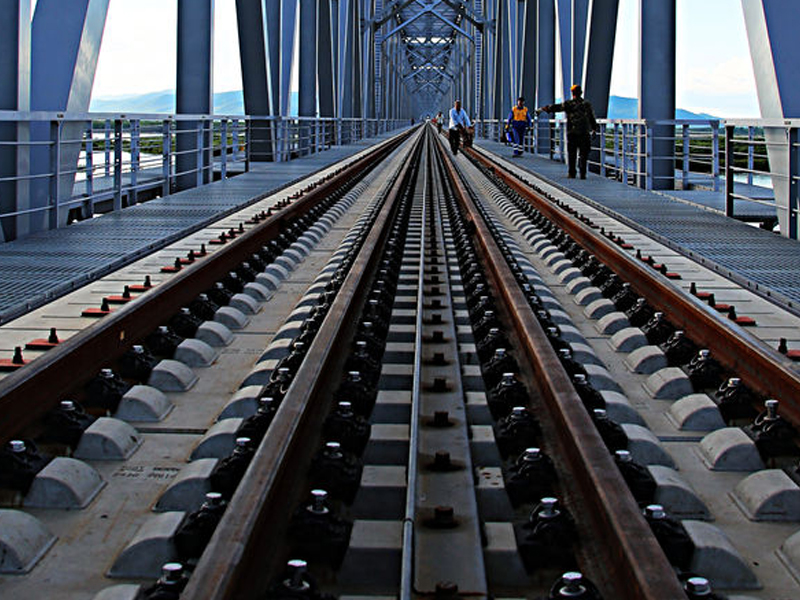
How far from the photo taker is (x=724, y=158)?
16.1 meters

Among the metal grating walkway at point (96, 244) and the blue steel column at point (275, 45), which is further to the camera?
the blue steel column at point (275, 45)

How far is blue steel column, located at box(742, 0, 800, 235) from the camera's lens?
897cm

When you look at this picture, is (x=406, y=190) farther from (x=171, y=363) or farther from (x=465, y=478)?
(x=465, y=478)

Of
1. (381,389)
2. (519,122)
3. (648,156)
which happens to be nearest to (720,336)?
(381,389)

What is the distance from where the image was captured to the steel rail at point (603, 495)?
2180 mm

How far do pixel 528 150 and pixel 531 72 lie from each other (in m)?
3.83

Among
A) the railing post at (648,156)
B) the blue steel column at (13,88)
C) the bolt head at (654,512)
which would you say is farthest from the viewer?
the railing post at (648,156)

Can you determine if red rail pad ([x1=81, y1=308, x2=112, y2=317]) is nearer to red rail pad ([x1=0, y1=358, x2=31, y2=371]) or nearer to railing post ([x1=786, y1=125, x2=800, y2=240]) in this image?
red rail pad ([x1=0, y1=358, x2=31, y2=371])

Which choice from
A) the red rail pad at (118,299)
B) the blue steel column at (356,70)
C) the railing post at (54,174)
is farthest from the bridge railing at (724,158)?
the blue steel column at (356,70)

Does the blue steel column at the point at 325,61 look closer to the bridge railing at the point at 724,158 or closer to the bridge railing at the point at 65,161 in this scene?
the bridge railing at the point at 724,158

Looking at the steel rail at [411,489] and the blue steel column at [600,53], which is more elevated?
the blue steel column at [600,53]

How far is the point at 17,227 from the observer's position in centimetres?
848

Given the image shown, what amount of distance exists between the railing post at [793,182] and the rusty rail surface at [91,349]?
477cm

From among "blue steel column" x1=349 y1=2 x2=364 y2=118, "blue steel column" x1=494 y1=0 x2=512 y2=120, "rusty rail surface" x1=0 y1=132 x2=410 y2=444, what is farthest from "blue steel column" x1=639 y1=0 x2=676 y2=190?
"blue steel column" x1=349 y1=2 x2=364 y2=118
